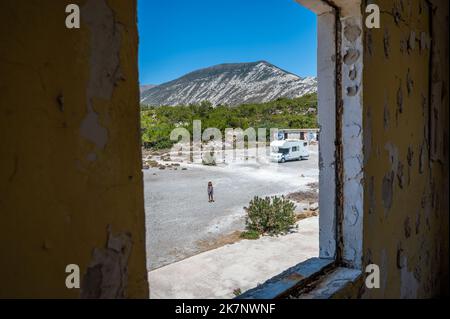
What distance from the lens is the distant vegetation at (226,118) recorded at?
27422mm

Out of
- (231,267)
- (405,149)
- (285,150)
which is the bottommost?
(231,267)

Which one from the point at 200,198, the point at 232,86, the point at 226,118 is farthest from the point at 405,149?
the point at 232,86

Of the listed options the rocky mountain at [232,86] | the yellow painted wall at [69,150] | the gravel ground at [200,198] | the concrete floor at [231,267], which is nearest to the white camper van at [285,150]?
the gravel ground at [200,198]

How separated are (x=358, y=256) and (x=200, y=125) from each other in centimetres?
2931

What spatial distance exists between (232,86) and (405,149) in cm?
7126

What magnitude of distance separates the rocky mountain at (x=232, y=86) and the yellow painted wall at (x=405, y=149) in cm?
5564

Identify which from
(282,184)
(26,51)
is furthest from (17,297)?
(282,184)

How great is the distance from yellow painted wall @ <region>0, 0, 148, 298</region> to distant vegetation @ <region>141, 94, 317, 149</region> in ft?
84.8

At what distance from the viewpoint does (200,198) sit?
1162cm

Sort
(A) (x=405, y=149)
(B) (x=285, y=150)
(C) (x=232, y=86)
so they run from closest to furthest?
(A) (x=405, y=149) < (B) (x=285, y=150) < (C) (x=232, y=86)

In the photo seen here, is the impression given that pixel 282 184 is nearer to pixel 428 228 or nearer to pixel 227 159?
pixel 227 159

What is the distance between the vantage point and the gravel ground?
23.3 ft

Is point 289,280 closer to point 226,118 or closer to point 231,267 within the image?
point 231,267
